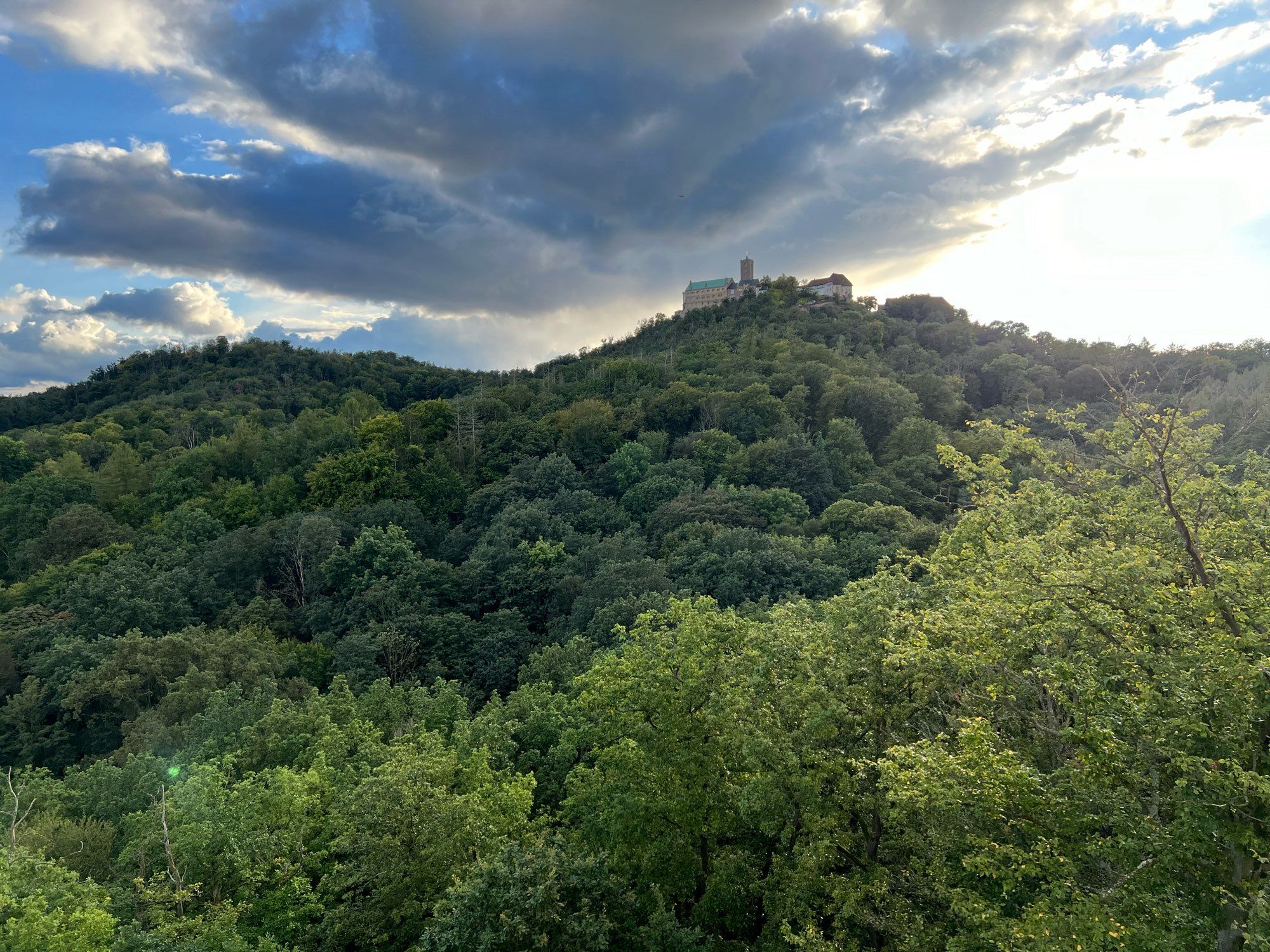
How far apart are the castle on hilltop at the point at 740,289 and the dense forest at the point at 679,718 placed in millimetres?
105310

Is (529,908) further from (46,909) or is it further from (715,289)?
(715,289)

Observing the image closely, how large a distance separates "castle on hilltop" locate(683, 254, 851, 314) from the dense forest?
346 feet

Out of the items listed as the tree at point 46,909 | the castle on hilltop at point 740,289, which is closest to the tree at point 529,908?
the tree at point 46,909

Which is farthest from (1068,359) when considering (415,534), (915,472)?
(415,534)

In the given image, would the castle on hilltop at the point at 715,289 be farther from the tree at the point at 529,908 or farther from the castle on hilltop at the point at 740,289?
the tree at the point at 529,908

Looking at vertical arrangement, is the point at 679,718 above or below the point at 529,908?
above

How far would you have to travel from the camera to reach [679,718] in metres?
16.7

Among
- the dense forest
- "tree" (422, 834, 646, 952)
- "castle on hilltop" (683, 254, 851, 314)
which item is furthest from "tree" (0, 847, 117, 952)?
"castle on hilltop" (683, 254, 851, 314)

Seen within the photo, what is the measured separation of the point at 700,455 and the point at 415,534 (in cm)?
3179

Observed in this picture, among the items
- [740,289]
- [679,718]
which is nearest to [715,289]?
[740,289]

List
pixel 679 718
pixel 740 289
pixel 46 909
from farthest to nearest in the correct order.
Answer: pixel 740 289
pixel 679 718
pixel 46 909

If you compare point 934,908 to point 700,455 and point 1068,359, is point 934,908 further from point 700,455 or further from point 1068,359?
point 1068,359

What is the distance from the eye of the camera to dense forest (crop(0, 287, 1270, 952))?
962 cm

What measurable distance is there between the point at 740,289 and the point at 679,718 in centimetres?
15812
